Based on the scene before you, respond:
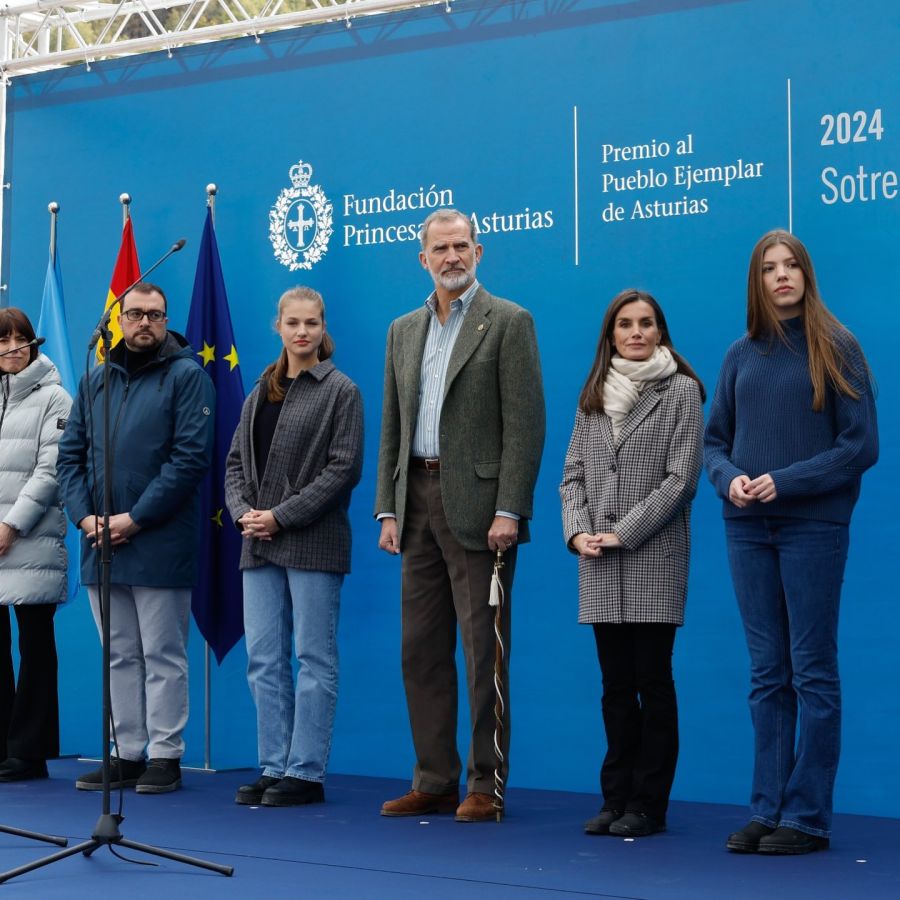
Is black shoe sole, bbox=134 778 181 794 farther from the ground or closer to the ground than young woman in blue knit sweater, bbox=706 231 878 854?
closer to the ground

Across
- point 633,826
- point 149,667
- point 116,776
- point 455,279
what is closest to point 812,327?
point 455,279

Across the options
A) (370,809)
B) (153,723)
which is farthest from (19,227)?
(370,809)

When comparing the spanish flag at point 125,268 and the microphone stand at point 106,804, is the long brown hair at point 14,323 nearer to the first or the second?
the spanish flag at point 125,268

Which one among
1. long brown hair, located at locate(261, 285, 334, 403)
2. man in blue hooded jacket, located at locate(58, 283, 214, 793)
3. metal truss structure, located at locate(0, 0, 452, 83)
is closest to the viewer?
long brown hair, located at locate(261, 285, 334, 403)

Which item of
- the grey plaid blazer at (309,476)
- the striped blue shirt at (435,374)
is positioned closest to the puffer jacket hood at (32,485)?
the grey plaid blazer at (309,476)

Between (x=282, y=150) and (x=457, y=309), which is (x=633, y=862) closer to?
(x=457, y=309)

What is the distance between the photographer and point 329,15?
223 inches

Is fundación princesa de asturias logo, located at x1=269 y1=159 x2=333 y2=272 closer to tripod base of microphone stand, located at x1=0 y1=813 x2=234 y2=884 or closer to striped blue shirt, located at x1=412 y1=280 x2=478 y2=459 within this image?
striped blue shirt, located at x1=412 y1=280 x2=478 y2=459

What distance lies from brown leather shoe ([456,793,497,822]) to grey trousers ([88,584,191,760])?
3.93 ft

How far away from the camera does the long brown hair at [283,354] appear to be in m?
4.91

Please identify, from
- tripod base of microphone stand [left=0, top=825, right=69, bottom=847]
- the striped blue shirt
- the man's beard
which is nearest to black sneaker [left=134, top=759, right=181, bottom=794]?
tripod base of microphone stand [left=0, top=825, right=69, bottom=847]

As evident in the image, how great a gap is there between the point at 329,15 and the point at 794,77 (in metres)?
1.79

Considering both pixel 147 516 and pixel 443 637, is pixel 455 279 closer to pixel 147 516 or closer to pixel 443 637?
pixel 443 637

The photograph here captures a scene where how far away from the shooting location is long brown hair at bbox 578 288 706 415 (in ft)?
14.3
